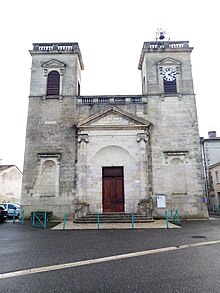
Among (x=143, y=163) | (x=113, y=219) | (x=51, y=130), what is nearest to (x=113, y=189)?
(x=113, y=219)

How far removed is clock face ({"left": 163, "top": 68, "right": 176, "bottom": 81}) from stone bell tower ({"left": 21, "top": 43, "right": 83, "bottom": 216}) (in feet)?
23.1

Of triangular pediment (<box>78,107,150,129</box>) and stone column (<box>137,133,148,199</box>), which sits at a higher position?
triangular pediment (<box>78,107,150,129</box>)

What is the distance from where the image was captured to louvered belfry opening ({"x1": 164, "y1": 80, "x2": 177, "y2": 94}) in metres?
17.7

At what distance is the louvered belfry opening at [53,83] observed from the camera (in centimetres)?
1775

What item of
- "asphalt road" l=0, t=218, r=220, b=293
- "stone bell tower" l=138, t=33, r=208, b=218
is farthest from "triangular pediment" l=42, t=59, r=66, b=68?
"asphalt road" l=0, t=218, r=220, b=293

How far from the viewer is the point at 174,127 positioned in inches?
659

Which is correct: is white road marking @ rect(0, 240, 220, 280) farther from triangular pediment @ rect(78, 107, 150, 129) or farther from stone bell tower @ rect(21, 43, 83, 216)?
triangular pediment @ rect(78, 107, 150, 129)

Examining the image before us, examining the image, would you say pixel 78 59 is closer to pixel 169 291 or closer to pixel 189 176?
pixel 189 176

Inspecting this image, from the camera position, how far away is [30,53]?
18.4 metres

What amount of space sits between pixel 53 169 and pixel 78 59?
30.9 ft

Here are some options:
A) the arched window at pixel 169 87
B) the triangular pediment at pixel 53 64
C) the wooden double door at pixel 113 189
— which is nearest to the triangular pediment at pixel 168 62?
the arched window at pixel 169 87

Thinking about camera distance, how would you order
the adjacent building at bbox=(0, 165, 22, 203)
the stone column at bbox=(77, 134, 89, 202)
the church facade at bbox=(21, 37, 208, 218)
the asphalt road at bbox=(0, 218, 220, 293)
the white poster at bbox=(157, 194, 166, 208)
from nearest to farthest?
the asphalt road at bbox=(0, 218, 220, 293), the stone column at bbox=(77, 134, 89, 202), the white poster at bbox=(157, 194, 166, 208), the church facade at bbox=(21, 37, 208, 218), the adjacent building at bbox=(0, 165, 22, 203)

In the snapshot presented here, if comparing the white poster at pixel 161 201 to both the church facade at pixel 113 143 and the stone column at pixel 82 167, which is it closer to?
the church facade at pixel 113 143

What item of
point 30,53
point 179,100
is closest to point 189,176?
point 179,100
